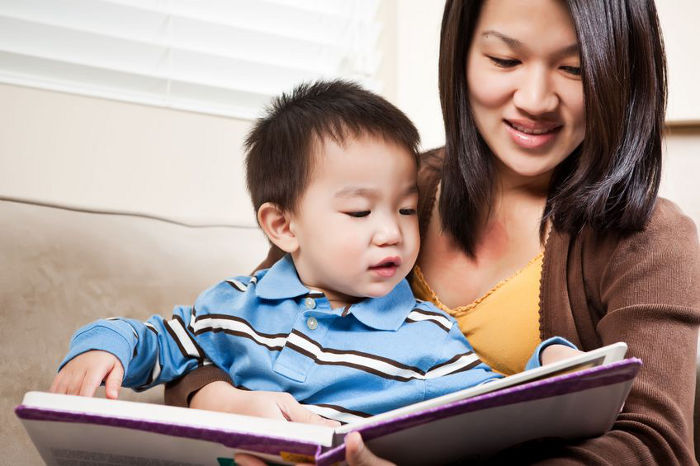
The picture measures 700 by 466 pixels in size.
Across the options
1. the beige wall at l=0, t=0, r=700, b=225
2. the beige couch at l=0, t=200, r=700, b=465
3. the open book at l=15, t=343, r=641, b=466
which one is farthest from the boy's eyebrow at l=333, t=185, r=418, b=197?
the beige wall at l=0, t=0, r=700, b=225

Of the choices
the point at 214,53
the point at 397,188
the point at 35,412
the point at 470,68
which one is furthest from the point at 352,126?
the point at 214,53

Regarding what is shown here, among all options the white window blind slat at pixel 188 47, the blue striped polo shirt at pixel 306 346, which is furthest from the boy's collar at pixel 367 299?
the white window blind slat at pixel 188 47

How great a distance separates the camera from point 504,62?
119 cm

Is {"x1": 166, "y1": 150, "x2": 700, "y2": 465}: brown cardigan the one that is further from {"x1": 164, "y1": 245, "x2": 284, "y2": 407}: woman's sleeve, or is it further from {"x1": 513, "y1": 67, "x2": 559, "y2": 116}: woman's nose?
{"x1": 513, "y1": 67, "x2": 559, "y2": 116}: woman's nose

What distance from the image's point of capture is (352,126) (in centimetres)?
112

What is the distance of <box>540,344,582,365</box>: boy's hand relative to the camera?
889mm

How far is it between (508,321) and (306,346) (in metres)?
0.36

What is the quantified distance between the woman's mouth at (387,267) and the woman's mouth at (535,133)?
284 mm

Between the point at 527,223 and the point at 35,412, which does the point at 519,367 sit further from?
the point at 35,412

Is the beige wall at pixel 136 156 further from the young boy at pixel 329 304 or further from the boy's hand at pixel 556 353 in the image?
the boy's hand at pixel 556 353

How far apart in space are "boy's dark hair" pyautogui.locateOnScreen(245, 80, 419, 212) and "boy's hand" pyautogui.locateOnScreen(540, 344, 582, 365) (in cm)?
39

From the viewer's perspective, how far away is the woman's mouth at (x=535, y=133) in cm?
117

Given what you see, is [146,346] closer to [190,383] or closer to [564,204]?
[190,383]

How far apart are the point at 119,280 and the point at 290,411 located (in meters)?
0.66
